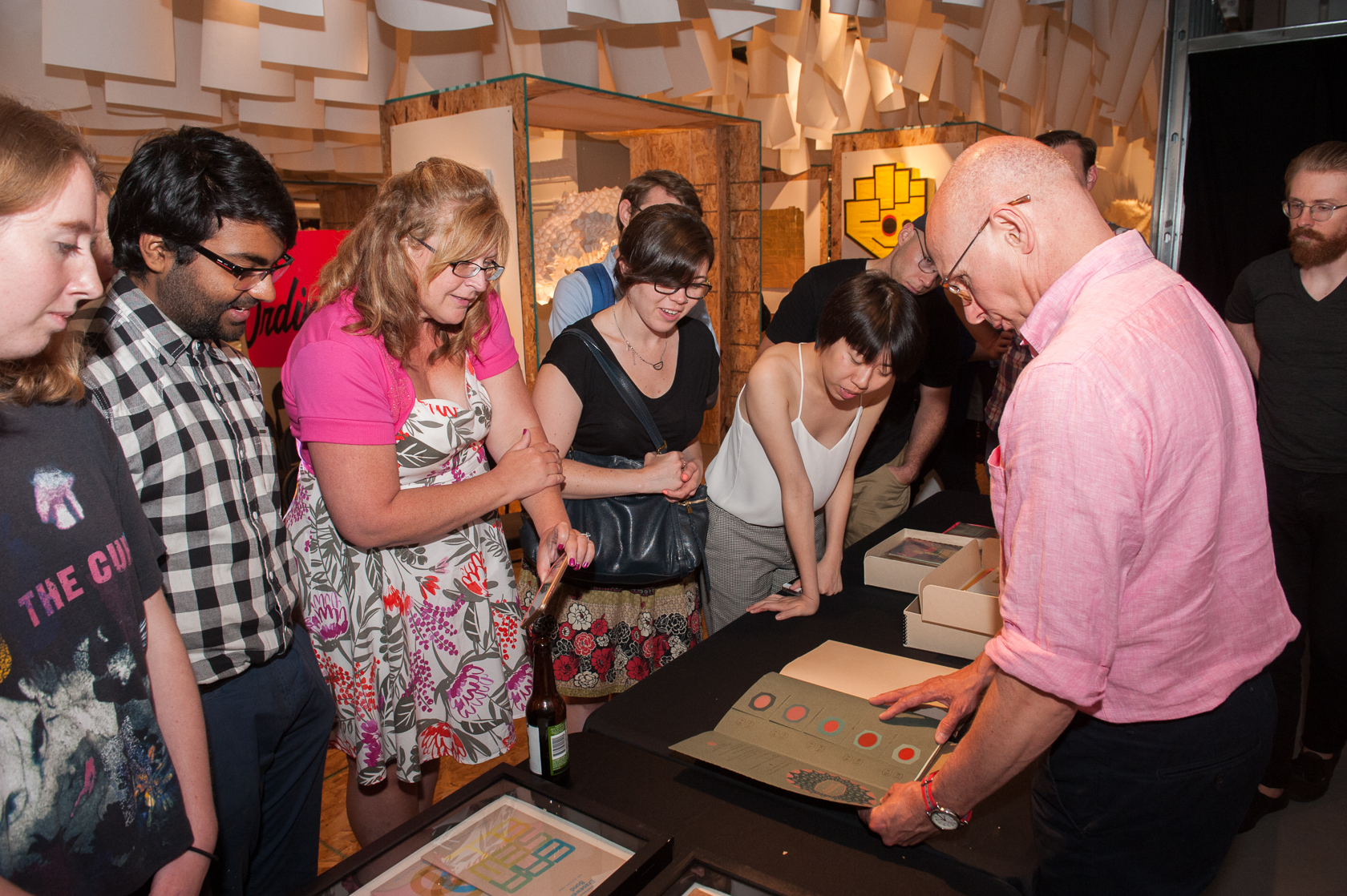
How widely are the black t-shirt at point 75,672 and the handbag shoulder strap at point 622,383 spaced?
47.7 inches

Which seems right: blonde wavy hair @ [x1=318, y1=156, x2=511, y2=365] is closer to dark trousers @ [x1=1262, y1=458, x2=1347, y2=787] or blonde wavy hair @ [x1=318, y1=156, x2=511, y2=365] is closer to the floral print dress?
the floral print dress

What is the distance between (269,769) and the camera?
144 centimetres

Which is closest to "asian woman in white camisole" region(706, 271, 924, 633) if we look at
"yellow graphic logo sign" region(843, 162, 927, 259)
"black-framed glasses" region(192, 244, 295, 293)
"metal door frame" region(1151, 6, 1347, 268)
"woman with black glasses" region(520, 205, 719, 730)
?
"woman with black glasses" region(520, 205, 719, 730)

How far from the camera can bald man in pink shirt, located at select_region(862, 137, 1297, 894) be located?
89 centimetres

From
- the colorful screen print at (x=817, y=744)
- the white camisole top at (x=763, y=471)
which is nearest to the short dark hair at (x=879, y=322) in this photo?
the white camisole top at (x=763, y=471)

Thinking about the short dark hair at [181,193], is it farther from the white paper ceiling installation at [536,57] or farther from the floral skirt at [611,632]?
the floral skirt at [611,632]

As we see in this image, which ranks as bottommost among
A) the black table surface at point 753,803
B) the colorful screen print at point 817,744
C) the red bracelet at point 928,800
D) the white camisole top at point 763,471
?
the black table surface at point 753,803

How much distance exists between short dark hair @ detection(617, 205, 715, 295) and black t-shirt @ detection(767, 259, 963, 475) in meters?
0.87

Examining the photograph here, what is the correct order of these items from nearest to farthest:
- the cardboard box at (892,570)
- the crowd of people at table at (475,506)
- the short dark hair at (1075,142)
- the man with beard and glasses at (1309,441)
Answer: the crowd of people at table at (475,506) < the cardboard box at (892,570) < the man with beard and glasses at (1309,441) < the short dark hair at (1075,142)

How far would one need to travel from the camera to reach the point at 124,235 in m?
1.26

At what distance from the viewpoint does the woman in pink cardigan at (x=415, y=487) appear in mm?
1425

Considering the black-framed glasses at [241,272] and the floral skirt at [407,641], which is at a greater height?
the black-framed glasses at [241,272]

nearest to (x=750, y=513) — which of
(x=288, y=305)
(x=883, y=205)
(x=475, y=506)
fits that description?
(x=475, y=506)

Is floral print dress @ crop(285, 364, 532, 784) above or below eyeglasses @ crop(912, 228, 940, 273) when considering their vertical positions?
below
